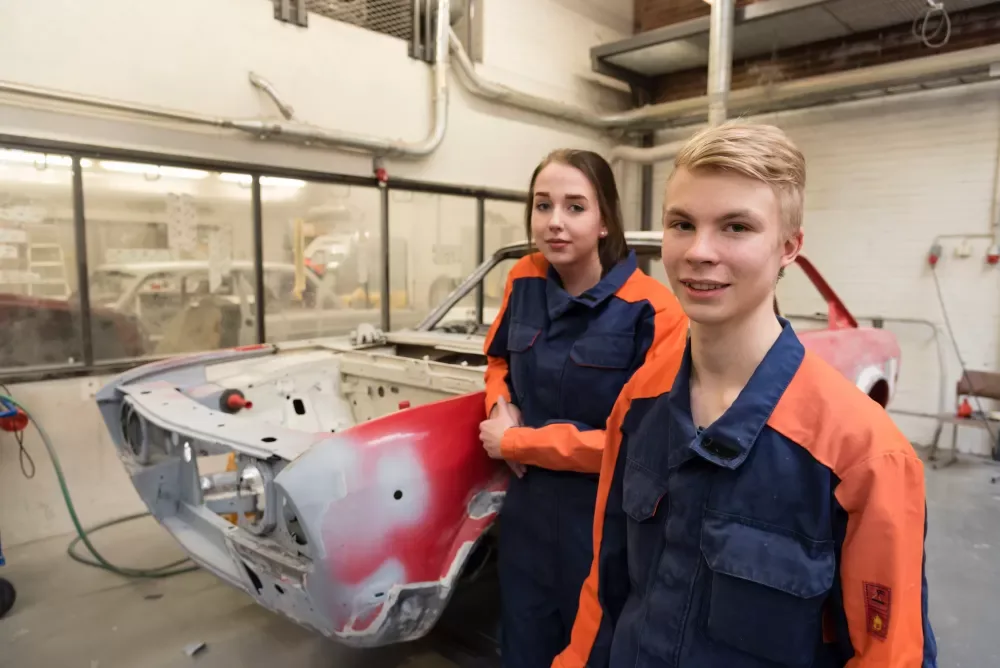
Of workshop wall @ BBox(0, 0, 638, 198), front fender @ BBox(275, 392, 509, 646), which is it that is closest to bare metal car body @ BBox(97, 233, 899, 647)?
front fender @ BBox(275, 392, 509, 646)

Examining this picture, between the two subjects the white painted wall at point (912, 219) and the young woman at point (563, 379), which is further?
the white painted wall at point (912, 219)

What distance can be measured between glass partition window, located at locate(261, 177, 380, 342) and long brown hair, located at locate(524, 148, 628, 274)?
3.17 m

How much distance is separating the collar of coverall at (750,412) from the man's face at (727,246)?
0.08 meters

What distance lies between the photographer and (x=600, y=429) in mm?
1521

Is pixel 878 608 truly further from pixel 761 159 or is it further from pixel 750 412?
pixel 761 159

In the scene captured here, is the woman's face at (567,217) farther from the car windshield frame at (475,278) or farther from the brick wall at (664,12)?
the brick wall at (664,12)

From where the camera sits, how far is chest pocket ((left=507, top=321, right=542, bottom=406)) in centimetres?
165

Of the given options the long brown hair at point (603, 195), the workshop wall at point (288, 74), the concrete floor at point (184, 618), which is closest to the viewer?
the long brown hair at point (603, 195)

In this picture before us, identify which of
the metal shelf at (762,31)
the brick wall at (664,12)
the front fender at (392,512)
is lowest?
the front fender at (392,512)

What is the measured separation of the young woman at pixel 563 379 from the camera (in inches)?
59.4

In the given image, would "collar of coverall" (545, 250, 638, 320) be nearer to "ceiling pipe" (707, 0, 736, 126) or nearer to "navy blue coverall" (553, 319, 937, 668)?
"navy blue coverall" (553, 319, 937, 668)

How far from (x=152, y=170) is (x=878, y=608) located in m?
4.12

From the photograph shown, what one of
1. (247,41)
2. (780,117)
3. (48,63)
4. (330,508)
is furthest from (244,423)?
(780,117)

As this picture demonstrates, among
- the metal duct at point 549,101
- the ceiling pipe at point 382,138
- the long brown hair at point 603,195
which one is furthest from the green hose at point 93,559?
the long brown hair at point 603,195
